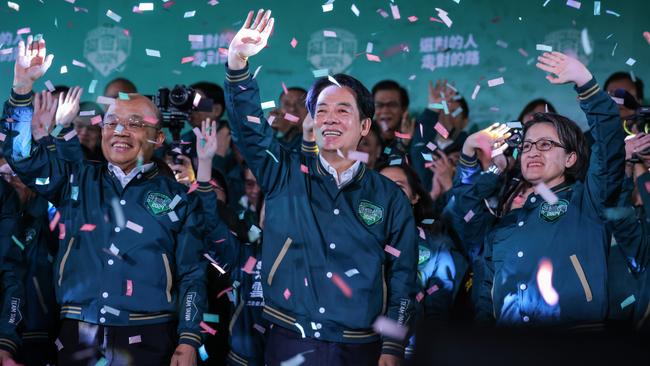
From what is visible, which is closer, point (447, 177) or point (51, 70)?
point (447, 177)

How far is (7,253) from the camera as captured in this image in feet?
14.8

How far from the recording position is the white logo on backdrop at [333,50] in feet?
22.5

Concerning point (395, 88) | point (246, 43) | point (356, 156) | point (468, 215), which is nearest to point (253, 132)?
point (246, 43)

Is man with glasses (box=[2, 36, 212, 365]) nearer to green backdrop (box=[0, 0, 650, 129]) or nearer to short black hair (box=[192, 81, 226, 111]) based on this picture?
green backdrop (box=[0, 0, 650, 129])

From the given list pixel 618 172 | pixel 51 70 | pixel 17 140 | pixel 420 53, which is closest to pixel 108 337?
pixel 17 140

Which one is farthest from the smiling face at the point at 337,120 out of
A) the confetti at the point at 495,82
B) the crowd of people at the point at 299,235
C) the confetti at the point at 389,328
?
the confetti at the point at 495,82

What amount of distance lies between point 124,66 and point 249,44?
164 inches

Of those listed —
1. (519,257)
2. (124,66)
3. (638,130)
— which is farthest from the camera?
(124,66)

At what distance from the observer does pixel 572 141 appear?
3943 millimetres

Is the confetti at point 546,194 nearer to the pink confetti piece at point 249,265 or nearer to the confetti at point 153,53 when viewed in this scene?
the pink confetti piece at point 249,265

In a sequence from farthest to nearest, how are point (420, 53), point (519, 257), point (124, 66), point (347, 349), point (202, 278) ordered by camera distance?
point (124, 66)
point (420, 53)
point (202, 278)
point (519, 257)
point (347, 349)

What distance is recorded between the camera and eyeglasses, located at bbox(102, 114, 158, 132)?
4.23 m

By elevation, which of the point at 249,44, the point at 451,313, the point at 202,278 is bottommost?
the point at 451,313

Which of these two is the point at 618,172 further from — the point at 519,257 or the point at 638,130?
the point at 638,130
